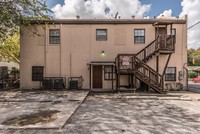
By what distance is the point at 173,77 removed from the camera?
1492 cm

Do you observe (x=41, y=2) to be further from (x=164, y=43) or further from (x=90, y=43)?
(x=164, y=43)

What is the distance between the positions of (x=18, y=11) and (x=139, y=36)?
9.42 m

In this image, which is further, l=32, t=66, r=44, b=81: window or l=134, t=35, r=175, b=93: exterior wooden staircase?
l=32, t=66, r=44, b=81: window

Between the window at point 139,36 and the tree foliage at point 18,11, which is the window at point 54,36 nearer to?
the tree foliage at point 18,11

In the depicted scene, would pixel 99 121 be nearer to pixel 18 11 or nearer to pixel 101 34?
pixel 18 11

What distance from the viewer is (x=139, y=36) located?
48.8 ft

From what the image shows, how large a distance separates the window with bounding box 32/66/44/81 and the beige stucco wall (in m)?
0.27

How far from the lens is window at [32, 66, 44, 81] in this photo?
14.9 meters

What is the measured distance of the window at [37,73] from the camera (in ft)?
48.9

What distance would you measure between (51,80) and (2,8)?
6.18 meters

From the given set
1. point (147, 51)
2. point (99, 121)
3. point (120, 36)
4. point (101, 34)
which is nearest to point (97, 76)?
point (101, 34)

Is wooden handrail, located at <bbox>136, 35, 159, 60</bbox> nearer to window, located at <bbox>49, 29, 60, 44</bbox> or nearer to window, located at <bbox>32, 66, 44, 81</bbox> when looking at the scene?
window, located at <bbox>49, 29, 60, 44</bbox>

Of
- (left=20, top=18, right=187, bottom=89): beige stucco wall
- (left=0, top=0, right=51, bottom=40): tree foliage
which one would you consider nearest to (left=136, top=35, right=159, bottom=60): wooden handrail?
(left=20, top=18, right=187, bottom=89): beige stucco wall

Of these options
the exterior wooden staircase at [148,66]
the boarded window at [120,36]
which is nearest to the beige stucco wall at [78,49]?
the boarded window at [120,36]
